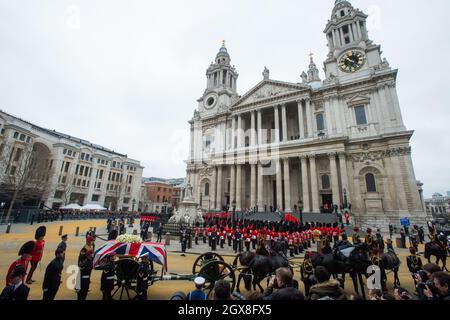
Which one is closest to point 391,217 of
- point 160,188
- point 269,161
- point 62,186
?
point 269,161

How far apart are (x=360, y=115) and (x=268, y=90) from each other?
15.5 meters

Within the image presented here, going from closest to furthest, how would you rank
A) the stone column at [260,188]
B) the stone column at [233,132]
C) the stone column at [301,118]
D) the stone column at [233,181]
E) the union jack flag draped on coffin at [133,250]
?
1. the union jack flag draped on coffin at [133,250]
2. the stone column at [260,188]
3. the stone column at [301,118]
4. the stone column at [233,181]
5. the stone column at [233,132]

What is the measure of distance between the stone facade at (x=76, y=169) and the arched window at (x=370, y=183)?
5273cm

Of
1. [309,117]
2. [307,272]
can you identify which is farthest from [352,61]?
[307,272]

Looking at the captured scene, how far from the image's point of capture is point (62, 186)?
148 ft

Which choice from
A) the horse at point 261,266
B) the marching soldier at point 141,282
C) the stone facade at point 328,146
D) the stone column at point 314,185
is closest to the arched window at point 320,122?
the stone facade at point 328,146

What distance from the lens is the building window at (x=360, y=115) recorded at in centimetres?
3071

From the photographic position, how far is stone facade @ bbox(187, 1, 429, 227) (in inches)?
1053

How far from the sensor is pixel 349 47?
3391 centimetres

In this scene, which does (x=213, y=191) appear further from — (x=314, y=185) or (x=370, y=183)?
(x=370, y=183)

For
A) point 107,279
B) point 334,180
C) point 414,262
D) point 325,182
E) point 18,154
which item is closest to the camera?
point 107,279

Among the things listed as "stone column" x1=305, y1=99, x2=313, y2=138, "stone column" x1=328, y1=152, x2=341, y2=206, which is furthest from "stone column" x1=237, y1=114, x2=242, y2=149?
"stone column" x1=328, y1=152, x2=341, y2=206

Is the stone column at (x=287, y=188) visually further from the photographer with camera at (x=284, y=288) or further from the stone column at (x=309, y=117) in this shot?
the photographer with camera at (x=284, y=288)

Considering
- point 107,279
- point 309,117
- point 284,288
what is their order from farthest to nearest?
point 309,117 → point 107,279 → point 284,288
